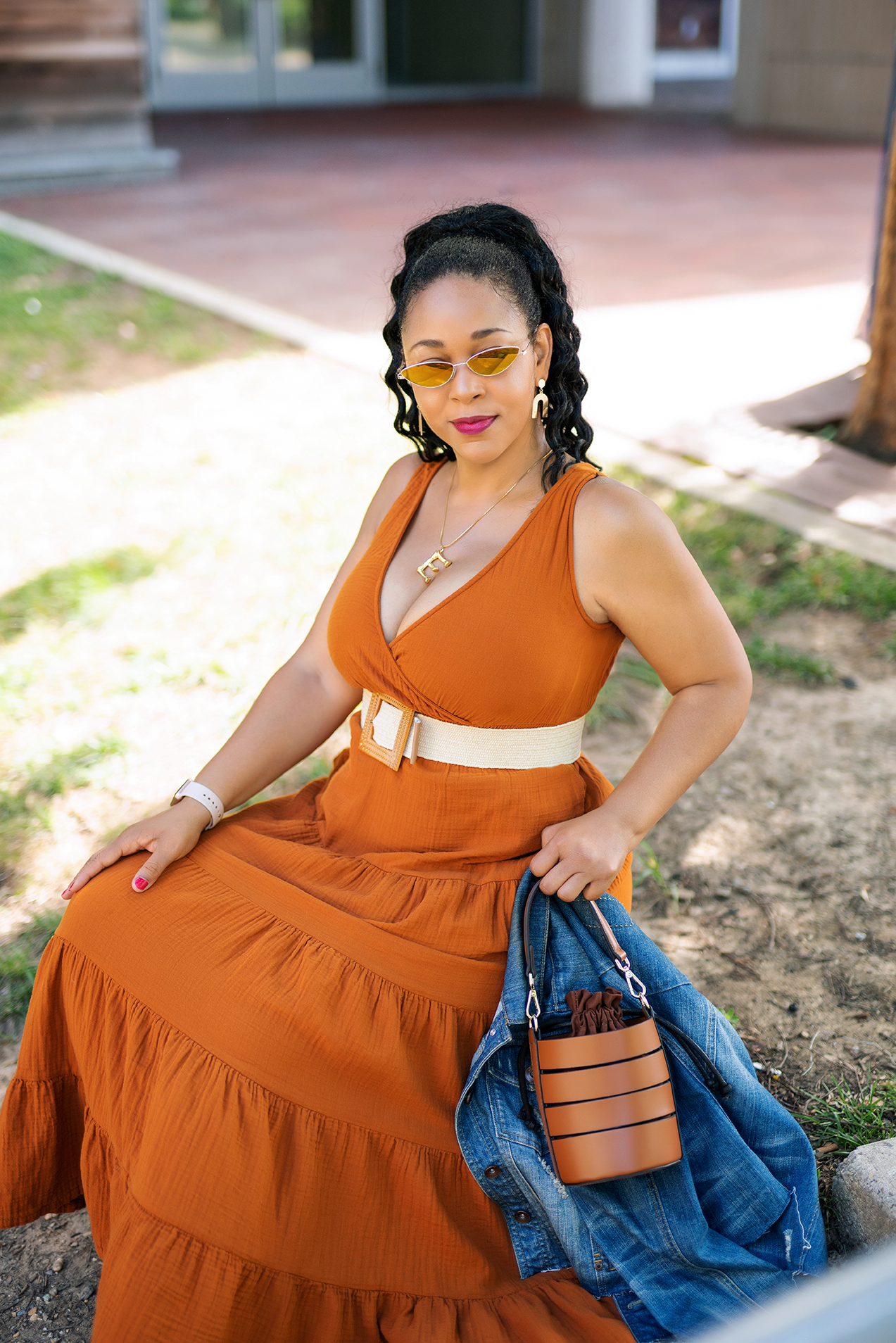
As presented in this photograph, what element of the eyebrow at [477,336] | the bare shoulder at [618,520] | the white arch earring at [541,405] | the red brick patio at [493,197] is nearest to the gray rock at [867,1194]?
the bare shoulder at [618,520]

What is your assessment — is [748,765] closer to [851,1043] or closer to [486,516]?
[851,1043]

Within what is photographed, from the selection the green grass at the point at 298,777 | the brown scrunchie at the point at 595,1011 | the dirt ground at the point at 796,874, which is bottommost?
the green grass at the point at 298,777

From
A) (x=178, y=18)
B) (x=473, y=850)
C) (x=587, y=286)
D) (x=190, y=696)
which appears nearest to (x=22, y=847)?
(x=190, y=696)

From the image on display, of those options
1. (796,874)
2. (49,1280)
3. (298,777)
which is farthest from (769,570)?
(49,1280)

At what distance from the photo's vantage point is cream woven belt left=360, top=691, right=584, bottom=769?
1948 millimetres

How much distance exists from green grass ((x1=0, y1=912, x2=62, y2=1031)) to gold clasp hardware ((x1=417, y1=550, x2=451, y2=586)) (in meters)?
1.17

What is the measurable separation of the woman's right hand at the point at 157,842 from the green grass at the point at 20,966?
64 cm

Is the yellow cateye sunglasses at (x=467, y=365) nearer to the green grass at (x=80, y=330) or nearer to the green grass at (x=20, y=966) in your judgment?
the green grass at (x=20, y=966)

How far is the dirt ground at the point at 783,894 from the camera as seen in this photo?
211 cm

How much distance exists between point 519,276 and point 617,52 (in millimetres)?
17832

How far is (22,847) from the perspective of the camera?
3121 mm

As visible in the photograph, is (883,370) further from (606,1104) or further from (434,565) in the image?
(606,1104)

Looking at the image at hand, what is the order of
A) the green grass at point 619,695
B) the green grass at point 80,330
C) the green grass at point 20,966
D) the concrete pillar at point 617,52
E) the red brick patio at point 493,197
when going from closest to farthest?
the green grass at point 20,966, the green grass at point 619,695, the green grass at point 80,330, the red brick patio at point 493,197, the concrete pillar at point 617,52

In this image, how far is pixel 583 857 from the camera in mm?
1845
